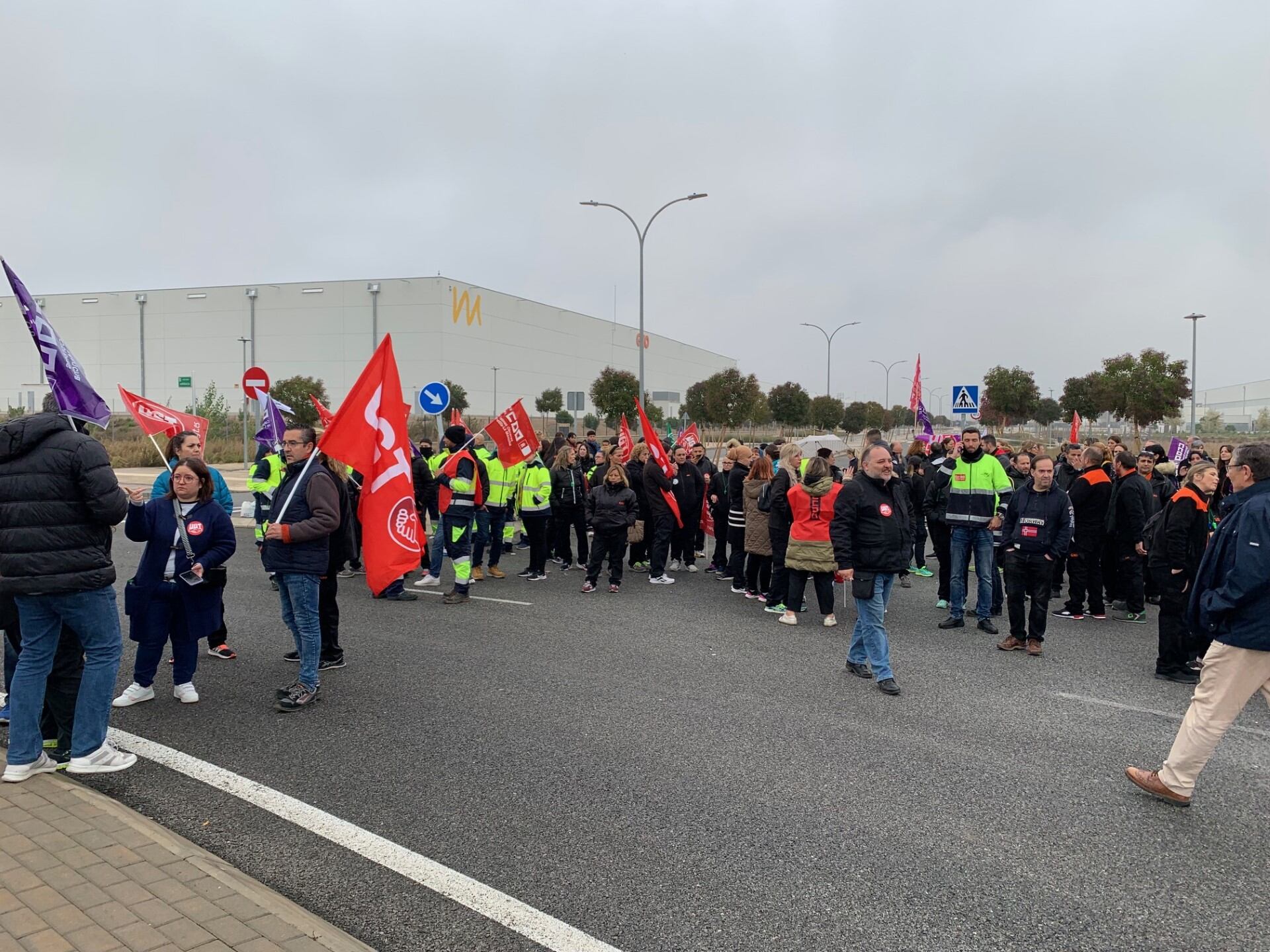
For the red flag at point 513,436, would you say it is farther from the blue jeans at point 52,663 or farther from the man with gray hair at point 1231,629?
the man with gray hair at point 1231,629

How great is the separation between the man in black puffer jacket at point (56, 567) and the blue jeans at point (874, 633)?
16.0ft

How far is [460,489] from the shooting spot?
9.76 meters

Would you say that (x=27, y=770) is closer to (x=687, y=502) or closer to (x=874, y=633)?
(x=874, y=633)

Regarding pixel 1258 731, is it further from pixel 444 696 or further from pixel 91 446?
pixel 91 446

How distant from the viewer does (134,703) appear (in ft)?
18.6

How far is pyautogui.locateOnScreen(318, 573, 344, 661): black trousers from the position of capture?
6.44 m

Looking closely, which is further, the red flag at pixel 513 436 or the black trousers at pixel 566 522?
the black trousers at pixel 566 522

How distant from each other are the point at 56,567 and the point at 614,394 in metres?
56.1

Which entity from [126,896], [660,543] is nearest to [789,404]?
[660,543]

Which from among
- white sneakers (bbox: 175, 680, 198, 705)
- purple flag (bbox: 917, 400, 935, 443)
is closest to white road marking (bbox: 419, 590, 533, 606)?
white sneakers (bbox: 175, 680, 198, 705)

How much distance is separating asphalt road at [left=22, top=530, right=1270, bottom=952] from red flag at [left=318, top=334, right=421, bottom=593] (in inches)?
38.0

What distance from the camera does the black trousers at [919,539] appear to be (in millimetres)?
11695

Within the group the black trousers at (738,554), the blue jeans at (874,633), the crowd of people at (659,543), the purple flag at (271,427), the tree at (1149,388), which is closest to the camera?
the crowd of people at (659,543)

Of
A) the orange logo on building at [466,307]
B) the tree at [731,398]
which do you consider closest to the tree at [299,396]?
the orange logo on building at [466,307]
